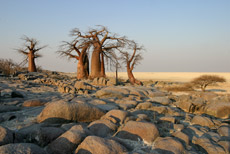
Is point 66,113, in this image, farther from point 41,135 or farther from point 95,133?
point 41,135

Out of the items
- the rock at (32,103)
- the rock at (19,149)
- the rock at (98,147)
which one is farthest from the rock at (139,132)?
the rock at (32,103)

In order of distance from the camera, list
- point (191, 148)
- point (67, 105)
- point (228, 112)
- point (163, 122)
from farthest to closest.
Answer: point (228, 112) → point (163, 122) → point (67, 105) → point (191, 148)

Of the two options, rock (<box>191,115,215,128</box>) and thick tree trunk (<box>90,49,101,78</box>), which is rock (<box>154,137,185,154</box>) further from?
thick tree trunk (<box>90,49,101,78</box>)

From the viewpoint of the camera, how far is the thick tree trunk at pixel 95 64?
15.2 metres

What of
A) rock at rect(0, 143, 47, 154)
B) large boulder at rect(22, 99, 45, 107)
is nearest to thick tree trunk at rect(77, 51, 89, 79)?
large boulder at rect(22, 99, 45, 107)

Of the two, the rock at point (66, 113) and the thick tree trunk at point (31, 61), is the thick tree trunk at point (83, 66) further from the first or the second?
the rock at point (66, 113)

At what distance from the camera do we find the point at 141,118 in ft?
12.2

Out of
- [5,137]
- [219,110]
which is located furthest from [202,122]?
[5,137]

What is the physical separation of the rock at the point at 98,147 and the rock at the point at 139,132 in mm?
578

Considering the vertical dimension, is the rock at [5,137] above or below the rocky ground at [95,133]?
above

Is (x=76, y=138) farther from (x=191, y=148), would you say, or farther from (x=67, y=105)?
(x=191, y=148)

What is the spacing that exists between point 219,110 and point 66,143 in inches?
192

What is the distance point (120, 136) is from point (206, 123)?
231 centimetres

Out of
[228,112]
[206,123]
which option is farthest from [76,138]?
[228,112]
